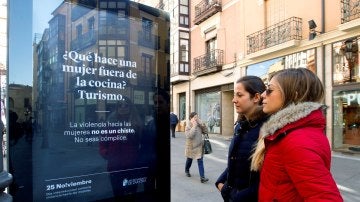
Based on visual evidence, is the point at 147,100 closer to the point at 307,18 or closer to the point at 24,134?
the point at 24,134

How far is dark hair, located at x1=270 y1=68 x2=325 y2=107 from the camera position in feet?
6.04

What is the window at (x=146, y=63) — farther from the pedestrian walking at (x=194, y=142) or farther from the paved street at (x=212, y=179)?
the pedestrian walking at (x=194, y=142)

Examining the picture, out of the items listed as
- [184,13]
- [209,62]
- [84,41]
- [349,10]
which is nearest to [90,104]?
[84,41]

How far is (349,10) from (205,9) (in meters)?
10.3

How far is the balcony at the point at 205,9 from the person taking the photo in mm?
19078

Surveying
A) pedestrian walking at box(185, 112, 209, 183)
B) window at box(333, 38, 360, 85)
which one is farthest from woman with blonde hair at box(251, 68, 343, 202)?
window at box(333, 38, 360, 85)

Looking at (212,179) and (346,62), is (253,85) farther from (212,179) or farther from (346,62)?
(346,62)

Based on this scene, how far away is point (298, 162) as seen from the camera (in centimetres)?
156

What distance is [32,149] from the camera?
1.87 m

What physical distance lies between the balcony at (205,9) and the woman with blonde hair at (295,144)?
1794 cm

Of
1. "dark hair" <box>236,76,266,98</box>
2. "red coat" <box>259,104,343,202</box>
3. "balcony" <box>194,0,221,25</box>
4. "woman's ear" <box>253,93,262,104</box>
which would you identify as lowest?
"red coat" <box>259,104,343,202</box>

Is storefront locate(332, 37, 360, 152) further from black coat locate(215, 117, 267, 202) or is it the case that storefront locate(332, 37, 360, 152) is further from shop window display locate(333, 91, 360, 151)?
black coat locate(215, 117, 267, 202)

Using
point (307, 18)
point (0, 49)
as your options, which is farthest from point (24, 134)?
point (307, 18)

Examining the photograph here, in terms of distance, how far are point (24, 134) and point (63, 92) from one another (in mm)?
349
